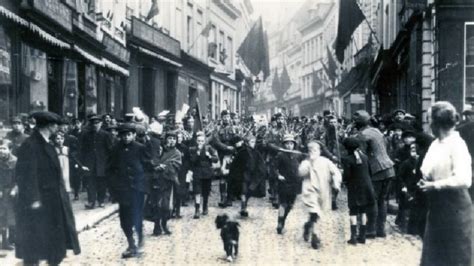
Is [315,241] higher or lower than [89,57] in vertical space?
lower

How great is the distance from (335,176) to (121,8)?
15239 mm

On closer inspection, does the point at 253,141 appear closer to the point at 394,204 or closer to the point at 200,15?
the point at 394,204

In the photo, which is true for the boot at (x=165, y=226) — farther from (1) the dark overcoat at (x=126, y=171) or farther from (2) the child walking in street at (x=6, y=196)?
(2) the child walking in street at (x=6, y=196)

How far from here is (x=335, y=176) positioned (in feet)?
30.8

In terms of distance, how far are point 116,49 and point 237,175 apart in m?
10.7

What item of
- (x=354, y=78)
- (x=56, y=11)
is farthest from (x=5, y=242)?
(x=354, y=78)

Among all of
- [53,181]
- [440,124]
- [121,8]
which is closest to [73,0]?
[121,8]

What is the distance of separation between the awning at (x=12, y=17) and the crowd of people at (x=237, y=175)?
2330 millimetres

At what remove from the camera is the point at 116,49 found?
2192cm

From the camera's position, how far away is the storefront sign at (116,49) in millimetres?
20750

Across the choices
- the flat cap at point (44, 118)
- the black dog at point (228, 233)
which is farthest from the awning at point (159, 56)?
the flat cap at point (44, 118)

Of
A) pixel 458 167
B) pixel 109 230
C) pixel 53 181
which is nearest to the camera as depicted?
pixel 458 167

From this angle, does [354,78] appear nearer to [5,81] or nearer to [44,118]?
[5,81]

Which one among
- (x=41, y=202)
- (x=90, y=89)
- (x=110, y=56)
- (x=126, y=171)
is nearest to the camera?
(x=41, y=202)
